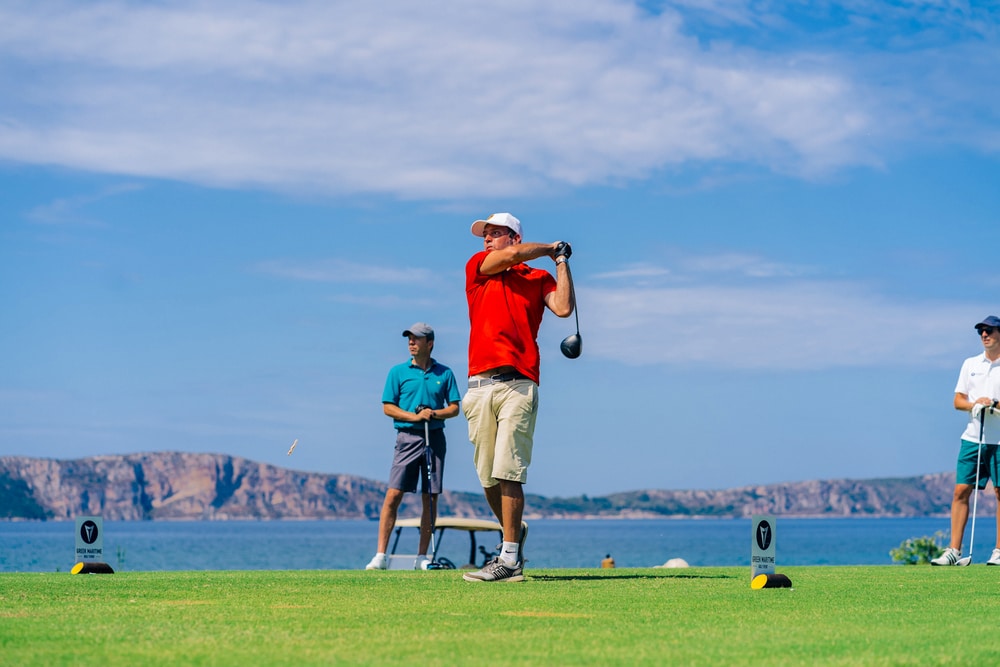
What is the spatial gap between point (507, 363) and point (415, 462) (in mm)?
4009

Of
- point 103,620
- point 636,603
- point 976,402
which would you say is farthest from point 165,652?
point 976,402

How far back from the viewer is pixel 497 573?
8.12 m

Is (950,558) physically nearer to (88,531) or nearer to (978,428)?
(978,428)

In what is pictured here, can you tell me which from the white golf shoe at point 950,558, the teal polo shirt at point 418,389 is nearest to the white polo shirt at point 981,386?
the white golf shoe at point 950,558

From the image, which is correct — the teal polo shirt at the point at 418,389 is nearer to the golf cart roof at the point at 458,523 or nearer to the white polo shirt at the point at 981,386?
the golf cart roof at the point at 458,523

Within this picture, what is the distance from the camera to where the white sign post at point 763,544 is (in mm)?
7559

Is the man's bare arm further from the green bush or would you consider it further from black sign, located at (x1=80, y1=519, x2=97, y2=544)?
the green bush

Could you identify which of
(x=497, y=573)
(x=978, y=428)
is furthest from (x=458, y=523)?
(x=497, y=573)

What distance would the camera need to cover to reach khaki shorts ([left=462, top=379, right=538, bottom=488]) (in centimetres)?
815

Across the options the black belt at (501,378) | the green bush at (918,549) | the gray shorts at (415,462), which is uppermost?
the black belt at (501,378)

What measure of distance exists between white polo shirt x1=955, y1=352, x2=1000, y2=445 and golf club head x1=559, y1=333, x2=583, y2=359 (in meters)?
5.24

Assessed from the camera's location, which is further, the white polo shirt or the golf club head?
the white polo shirt

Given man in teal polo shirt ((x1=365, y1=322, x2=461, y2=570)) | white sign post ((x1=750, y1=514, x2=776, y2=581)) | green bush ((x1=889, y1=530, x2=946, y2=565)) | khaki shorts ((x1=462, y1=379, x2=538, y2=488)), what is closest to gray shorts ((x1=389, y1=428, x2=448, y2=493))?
man in teal polo shirt ((x1=365, y1=322, x2=461, y2=570))

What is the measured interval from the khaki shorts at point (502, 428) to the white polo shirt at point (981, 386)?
5483 mm
